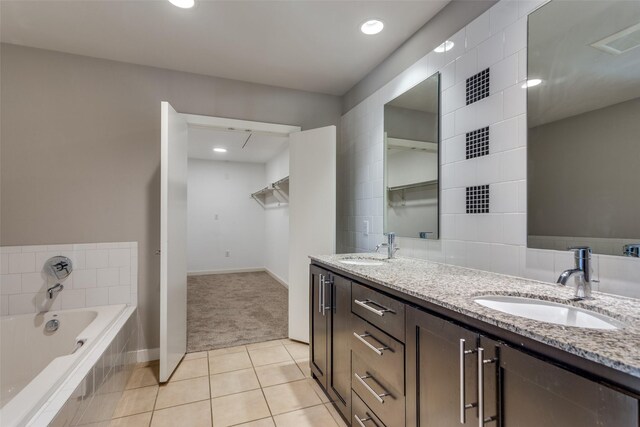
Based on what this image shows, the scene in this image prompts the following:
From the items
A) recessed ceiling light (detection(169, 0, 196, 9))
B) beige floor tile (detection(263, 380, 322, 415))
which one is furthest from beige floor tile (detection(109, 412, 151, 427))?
recessed ceiling light (detection(169, 0, 196, 9))

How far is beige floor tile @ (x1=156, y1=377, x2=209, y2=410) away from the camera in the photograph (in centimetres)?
196

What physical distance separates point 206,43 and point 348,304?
219 centimetres

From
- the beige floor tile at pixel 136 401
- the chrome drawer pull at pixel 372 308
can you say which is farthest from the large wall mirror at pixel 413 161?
the beige floor tile at pixel 136 401

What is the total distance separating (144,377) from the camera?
2.28 metres

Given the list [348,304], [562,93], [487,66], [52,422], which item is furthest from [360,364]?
[487,66]

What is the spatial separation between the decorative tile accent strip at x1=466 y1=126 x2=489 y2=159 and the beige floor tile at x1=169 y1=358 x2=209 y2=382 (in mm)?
2445

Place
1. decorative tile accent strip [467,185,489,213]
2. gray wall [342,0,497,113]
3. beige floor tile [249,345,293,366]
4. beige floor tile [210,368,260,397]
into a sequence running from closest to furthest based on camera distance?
decorative tile accent strip [467,185,489,213] < gray wall [342,0,497,113] < beige floor tile [210,368,260,397] < beige floor tile [249,345,293,366]

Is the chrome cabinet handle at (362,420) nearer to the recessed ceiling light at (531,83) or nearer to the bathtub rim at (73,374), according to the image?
the bathtub rim at (73,374)

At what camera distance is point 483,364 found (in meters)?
0.86

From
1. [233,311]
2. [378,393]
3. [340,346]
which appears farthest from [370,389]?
[233,311]

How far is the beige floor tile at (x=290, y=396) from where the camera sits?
6.22 ft

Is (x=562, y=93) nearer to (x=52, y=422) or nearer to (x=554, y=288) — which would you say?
(x=554, y=288)

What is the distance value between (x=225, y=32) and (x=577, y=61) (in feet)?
Answer: 6.90

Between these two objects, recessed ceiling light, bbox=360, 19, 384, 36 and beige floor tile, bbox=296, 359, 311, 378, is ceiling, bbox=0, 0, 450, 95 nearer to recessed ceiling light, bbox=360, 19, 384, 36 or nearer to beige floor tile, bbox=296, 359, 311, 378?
recessed ceiling light, bbox=360, 19, 384, 36
